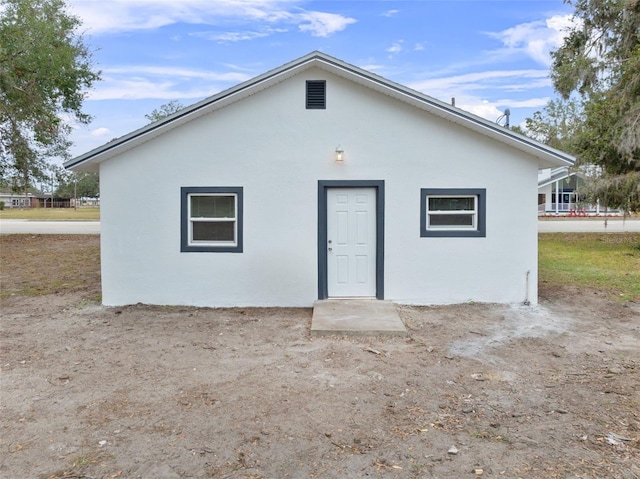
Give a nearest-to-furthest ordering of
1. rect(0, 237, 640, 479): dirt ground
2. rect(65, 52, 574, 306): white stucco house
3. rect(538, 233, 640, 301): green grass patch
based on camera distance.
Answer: rect(0, 237, 640, 479): dirt ground < rect(65, 52, 574, 306): white stucco house < rect(538, 233, 640, 301): green grass patch

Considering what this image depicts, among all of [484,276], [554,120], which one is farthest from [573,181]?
[484,276]

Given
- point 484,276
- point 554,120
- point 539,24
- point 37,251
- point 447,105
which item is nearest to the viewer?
point 447,105

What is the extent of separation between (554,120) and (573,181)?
620 inches

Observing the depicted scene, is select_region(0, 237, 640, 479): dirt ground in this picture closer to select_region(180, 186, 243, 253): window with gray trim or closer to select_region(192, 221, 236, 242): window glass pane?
select_region(180, 186, 243, 253): window with gray trim

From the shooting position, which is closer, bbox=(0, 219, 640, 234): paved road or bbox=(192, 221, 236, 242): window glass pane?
bbox=(192, 221, 236, 242): window glass pane

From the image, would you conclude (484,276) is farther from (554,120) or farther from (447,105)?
(554,120)

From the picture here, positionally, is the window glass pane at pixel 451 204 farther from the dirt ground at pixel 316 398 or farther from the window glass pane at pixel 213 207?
the window glass pane at pixel 213 207

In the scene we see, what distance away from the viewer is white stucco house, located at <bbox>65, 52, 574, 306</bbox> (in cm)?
786

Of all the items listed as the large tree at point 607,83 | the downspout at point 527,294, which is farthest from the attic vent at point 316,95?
the large tree at point 607,83

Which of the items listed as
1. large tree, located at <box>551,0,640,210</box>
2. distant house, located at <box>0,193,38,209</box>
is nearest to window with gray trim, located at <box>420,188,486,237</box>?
large tree, located at <box>551,0,640,210</box>

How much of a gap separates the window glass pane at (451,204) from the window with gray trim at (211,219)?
3.45 meters

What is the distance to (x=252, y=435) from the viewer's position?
363cm

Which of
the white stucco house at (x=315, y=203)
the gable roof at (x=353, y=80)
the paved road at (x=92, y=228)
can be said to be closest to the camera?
the gable roof at (x=353, y=80)

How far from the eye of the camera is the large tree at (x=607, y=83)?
13836 mm
